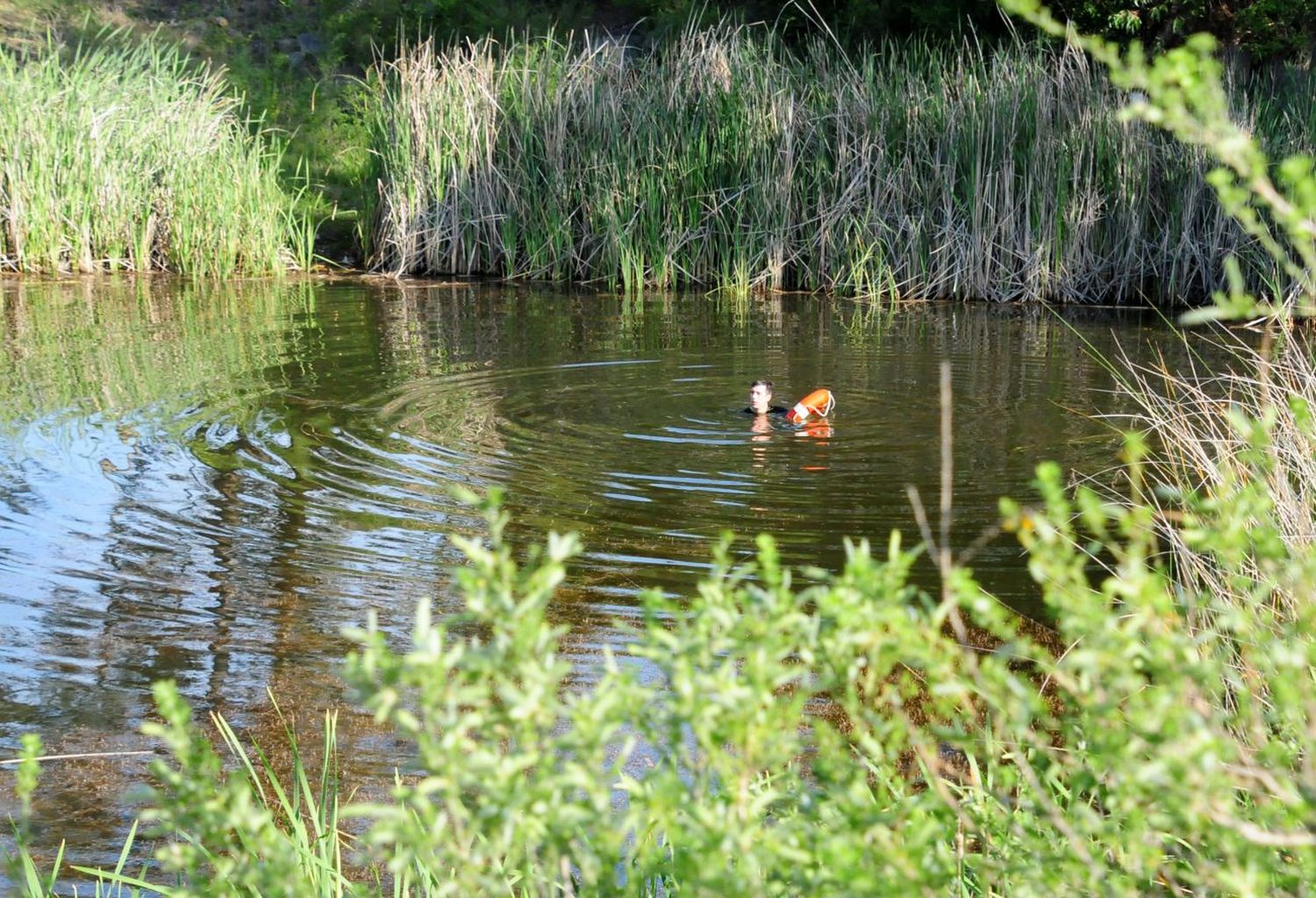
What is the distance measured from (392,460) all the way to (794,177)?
841 cm

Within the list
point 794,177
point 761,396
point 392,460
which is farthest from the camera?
point 794,177

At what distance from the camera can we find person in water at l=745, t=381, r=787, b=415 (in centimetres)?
890

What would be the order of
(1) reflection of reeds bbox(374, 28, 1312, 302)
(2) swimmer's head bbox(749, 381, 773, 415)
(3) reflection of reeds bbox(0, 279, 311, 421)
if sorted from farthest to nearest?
(1) reflection of reeds bbox(374, 28, 1312, 302), (3) reflection of reeds bbox(0, 279, 311, 421), (2) swimmer's head bbox(749, 381, 773, 415)

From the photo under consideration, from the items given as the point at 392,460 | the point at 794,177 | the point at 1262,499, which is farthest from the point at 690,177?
the point at 1262,499

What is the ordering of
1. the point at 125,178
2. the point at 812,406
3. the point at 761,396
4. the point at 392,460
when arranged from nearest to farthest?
the point at 392,460 < the point at 761,396 < the point at 812,406 < the point at 125,178

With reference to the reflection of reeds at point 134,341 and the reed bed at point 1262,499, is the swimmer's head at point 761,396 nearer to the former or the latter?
the reed bed at point 1262,499

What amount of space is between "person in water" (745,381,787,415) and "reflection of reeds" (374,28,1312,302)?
Answer: 19.5ft

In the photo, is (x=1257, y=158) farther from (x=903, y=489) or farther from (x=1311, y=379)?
(x=903, y=489)

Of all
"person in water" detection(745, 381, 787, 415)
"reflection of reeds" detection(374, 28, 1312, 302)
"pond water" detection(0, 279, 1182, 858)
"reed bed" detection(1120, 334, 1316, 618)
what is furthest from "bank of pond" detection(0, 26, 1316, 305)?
"reed bed" detection(1120, 334, 1316, 618)

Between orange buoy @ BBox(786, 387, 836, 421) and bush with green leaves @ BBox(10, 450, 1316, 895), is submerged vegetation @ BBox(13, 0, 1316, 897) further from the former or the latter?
orange buoy @ BBox(786, 387, 836, 421)

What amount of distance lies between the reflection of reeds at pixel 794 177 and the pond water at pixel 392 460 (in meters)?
1.16

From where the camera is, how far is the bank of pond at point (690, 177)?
1451cm

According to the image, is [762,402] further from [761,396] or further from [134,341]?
[134,341]

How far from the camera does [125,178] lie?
51.7 feet
